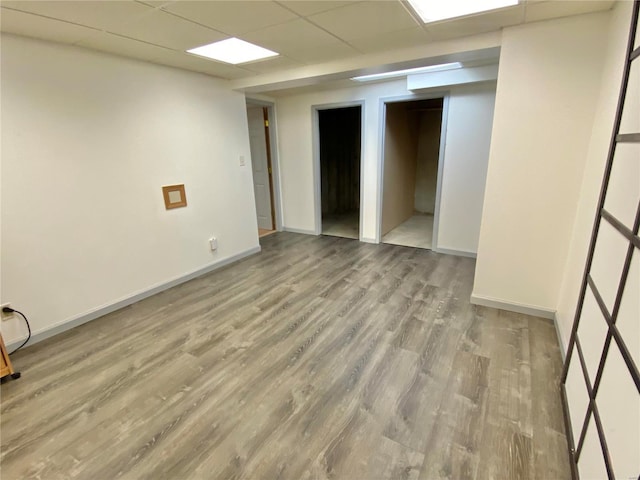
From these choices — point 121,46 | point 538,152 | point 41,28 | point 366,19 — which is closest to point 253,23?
point 366,19

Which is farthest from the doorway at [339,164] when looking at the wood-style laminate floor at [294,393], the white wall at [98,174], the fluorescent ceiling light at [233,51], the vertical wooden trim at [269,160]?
the wood-style laminate floor at [294,393]

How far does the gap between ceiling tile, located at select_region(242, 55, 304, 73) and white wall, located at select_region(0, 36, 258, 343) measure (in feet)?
2.27

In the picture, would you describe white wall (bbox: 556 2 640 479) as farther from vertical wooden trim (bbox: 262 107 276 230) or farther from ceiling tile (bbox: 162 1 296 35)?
vertical wooden trim (bbox: 262 107 276 230)

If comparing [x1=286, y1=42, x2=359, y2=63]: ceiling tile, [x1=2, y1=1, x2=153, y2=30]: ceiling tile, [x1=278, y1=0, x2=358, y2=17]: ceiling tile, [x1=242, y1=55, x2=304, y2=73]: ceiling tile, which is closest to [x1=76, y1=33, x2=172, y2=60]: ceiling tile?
[x1=2, y1=1, x2=153, y2=30]: ceiling tile

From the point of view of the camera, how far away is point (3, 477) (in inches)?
56.8

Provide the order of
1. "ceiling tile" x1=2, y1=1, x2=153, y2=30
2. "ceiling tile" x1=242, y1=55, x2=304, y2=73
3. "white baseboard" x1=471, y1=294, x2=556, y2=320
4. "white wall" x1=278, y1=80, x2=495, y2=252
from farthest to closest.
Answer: "white wall" x1=278, y1=80, x2=495, y2=252, "ceiling tile" x1=242, y1=55, x2=304, y2=73, "white baseboard" x1=471, y1=294, x2=556, y2=320, "ceiling tile" x1=2, y1=1, x2=153, y2=30

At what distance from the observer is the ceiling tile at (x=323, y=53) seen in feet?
8.80

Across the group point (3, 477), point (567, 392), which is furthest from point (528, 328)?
point (3, 477)

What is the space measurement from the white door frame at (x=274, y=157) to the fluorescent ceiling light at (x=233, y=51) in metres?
1.74

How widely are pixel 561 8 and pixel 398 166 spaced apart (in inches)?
136

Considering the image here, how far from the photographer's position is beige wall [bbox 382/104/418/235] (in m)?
4.80

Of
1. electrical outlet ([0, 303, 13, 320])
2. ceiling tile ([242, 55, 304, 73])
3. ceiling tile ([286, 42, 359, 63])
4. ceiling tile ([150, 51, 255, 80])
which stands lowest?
electrical outlet ([0, 303, 13, 320])

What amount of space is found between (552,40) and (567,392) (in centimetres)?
241

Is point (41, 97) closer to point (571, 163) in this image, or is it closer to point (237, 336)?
point (237, 336)
